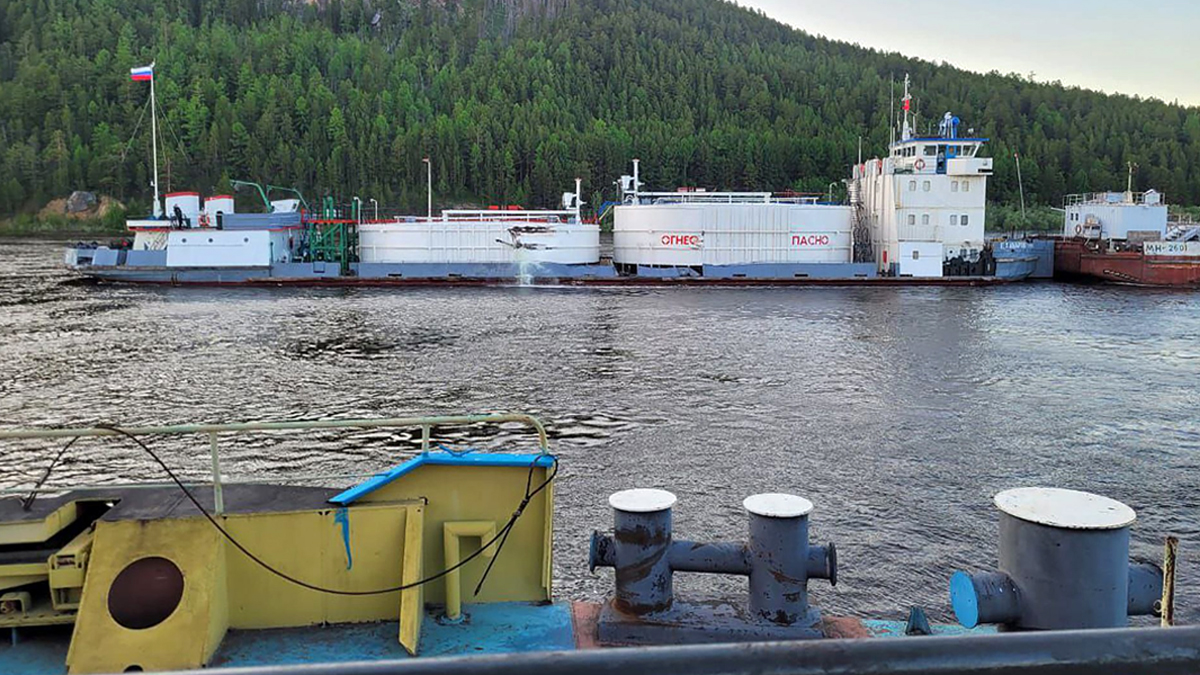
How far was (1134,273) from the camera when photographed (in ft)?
205

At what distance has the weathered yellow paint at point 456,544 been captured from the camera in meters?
7.69

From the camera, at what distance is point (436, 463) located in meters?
7.69

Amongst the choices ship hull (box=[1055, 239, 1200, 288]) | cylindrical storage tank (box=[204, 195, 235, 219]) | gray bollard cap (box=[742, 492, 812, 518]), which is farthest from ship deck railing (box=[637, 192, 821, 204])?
gray bollard cap (box=[742, 492, 812, 518])

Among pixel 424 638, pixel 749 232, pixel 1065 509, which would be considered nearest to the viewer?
pixel 1065 509

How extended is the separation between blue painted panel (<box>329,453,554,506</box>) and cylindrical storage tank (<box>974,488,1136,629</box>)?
3.84 metres

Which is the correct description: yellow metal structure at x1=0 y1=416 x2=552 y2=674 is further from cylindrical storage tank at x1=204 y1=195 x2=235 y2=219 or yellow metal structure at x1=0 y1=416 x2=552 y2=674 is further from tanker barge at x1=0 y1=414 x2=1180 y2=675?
cylindrical storage tank at x1=204 y1=195 x2=235 y2=219

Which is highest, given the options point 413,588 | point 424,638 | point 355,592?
point 413,588

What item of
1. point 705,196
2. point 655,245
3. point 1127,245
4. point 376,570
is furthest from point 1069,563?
point 1127,245

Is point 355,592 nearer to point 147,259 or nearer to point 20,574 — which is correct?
point 20,574

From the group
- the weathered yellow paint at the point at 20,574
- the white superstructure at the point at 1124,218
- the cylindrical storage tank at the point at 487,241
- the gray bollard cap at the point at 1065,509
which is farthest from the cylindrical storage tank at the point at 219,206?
the gray bollard cap at the point at 1065,509

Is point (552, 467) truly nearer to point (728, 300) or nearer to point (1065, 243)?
point (728, 300)

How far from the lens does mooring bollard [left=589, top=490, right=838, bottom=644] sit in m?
7.73

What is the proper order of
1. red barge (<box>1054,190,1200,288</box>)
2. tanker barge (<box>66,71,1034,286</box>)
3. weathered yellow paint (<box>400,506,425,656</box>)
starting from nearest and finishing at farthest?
weathered yellow paint (<box>400,506,425,656</box>), red barge (<box>1054,190,1200,288</box>), tanker barge (<box>66,71,1034,286</box>)

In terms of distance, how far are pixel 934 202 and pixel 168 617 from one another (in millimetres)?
61664
